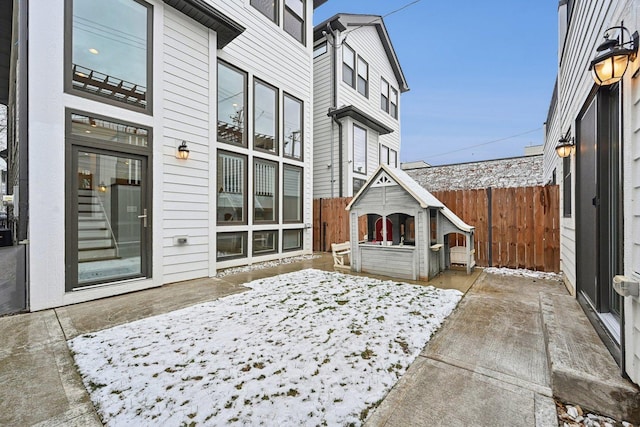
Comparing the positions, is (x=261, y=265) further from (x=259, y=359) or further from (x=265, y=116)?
(x=259, y=359)

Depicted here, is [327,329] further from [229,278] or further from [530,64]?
[530,64]

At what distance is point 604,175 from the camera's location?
105 inches

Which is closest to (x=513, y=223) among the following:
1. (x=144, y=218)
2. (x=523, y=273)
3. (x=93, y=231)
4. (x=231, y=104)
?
(x=523, y=273)

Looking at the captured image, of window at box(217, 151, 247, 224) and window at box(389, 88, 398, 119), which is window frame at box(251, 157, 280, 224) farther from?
window at box(389, 88, 398, 119)

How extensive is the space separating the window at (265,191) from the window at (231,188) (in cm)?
35

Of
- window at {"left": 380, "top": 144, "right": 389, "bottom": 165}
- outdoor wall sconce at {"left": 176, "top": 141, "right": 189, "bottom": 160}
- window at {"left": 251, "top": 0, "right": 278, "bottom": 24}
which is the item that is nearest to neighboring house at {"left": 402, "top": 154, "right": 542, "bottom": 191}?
window at {"left": 380, "top": 144, "right": 389, "bottom": 165}

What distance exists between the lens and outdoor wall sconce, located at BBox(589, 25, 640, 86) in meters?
1.91

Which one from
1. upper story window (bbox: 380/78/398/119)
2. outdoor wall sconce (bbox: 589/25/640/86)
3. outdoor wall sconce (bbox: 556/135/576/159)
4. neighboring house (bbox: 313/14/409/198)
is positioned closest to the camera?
outdoor wall sconce (bbox: 589/25/640/86)

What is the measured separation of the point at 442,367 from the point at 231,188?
5423 mm

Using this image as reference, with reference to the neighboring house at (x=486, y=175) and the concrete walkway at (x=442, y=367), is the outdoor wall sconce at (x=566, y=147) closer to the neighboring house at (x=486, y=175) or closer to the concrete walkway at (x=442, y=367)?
the concrete walkway at (x=442, y=367)

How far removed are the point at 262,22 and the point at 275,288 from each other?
6.66 meters

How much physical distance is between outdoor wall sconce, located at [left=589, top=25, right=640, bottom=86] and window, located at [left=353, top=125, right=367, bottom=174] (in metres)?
8.42

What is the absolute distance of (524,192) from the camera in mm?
5930

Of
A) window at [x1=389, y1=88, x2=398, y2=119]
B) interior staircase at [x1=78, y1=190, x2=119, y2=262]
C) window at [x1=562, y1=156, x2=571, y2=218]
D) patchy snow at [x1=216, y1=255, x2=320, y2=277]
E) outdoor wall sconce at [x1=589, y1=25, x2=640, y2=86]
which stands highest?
window at [x1=389, y1=88, x2=398, y2=119]
